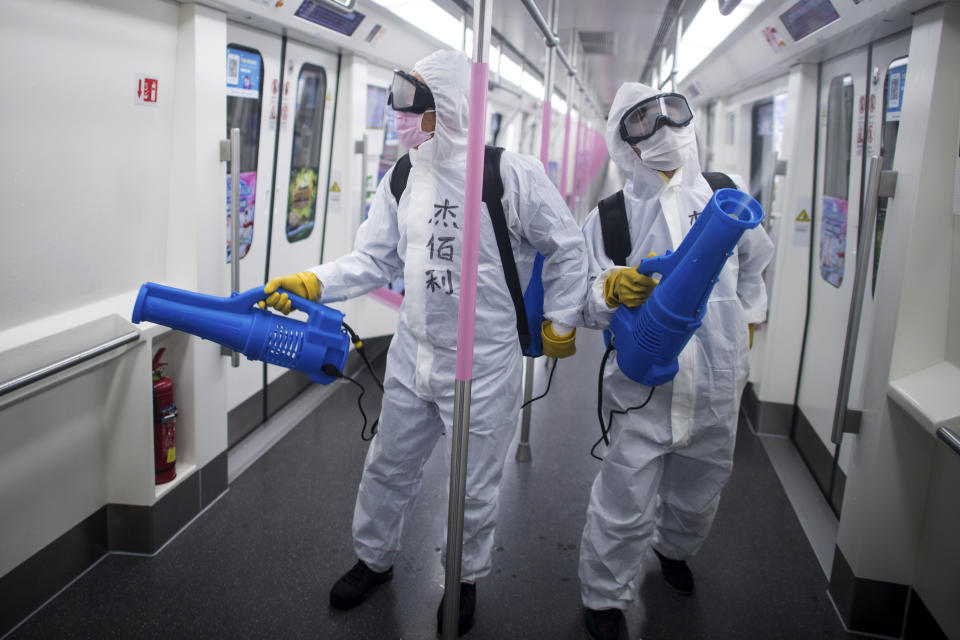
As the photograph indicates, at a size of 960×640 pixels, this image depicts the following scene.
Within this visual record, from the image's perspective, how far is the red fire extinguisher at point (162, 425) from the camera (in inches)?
108

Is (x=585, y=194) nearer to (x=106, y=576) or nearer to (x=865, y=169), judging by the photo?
(x=865, y=169)

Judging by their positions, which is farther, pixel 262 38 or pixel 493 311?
pixel 262 38

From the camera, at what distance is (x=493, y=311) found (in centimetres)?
226

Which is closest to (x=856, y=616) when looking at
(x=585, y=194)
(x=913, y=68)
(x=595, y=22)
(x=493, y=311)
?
(x=493, y=311)

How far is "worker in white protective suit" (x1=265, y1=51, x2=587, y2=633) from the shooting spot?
7.08ft

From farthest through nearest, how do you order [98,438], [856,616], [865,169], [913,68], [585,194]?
[585,194] < [865,169] < [98,438] < [856,616] < [913,68]

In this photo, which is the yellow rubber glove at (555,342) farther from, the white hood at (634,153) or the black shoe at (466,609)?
the black shoe at (466,609)

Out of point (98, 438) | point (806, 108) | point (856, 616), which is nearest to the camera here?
point (856, 616)

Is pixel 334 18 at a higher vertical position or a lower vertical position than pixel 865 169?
higher

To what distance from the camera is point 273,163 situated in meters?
3.81

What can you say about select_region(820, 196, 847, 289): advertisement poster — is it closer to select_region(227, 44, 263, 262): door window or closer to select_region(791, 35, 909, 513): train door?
select_region(791, 35, 909, 513): train door

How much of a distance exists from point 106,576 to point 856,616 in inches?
106

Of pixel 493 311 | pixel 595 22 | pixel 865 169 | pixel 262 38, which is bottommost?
pixel 493 311

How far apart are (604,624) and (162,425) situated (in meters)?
1.83
